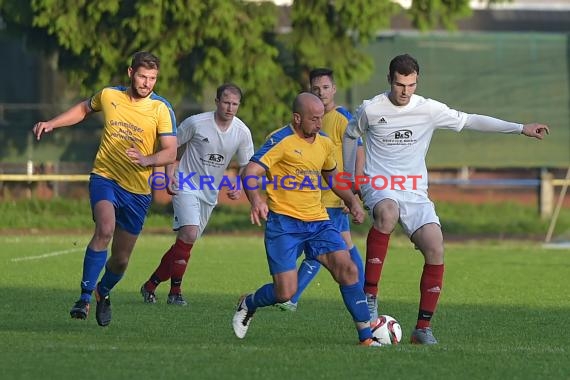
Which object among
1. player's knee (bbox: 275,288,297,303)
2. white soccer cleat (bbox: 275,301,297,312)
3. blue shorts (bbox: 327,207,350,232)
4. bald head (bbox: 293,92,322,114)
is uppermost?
bald head (bbox: 293,92,322,114)

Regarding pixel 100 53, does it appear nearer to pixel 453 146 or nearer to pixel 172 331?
pixel 453 146

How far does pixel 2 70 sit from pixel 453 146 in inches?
424

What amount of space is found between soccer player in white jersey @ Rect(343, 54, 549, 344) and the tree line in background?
16787 mm

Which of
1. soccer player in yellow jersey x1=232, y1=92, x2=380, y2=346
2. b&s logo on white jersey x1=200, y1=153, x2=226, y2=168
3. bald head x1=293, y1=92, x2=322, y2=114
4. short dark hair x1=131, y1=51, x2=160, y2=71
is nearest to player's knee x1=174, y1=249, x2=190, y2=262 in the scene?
b&s logo on white jersey x1=200, y1=153, x2=226, y2=168

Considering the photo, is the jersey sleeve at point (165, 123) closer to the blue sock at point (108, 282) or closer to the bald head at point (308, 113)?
the blue sock at point (108, 282)

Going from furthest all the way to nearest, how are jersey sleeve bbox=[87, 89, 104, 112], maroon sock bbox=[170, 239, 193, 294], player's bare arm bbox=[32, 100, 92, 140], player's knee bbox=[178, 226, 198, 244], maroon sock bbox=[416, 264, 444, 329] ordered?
player's knee bbox=[178, 226, 198, 244], maroon sock bbox=[170, 239, 193, 294], jersey sleeve bbox=[87, 89, 104, 112], player's bare arm bbox=[32, 100, 92, 140], maroon sock bbox=[416, 264, 444, 329]

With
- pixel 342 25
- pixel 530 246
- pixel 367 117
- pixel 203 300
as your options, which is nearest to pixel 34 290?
pixel 203 300

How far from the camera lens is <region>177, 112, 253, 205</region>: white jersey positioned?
48.0 feet

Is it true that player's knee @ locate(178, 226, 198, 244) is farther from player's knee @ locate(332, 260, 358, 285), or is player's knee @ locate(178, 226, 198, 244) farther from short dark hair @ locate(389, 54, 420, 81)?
player's knee @ locate(332, 260, 358, 285)

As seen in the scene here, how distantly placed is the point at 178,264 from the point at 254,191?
4047mm

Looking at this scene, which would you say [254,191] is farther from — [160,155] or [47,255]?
[47,255]

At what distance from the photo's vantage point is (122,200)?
11.7 m

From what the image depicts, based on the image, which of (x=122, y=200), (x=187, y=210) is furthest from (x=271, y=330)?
(x=187, y=210)

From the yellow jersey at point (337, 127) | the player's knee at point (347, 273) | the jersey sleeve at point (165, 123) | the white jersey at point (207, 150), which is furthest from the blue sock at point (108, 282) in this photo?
the white jersey at point (207, 150)
